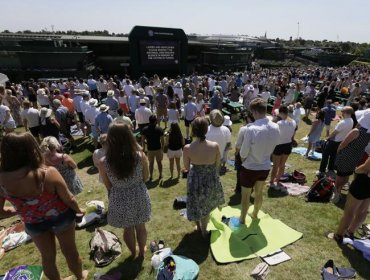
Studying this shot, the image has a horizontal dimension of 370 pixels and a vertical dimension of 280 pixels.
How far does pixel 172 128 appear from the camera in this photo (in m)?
6.39

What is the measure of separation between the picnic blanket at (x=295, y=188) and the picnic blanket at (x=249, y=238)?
1.33 meters

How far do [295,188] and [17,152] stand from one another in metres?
5.56

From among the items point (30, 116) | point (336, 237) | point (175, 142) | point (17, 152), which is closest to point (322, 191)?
point (336, 237)

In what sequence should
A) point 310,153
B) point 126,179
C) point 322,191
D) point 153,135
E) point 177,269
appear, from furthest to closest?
point 310,153, point 153,135, point 322,191, point 177,269, point 126,179

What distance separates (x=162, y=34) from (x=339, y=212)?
2258 cm

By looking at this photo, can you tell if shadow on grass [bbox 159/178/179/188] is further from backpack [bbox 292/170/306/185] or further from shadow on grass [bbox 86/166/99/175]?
backpack [bbox 292/170/306/185]

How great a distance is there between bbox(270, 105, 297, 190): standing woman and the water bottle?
1809 mm

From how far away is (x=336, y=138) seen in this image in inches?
238

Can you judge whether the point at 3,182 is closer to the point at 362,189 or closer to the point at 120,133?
the point at 120,133

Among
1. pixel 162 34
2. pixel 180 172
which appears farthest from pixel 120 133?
pixel 162 34

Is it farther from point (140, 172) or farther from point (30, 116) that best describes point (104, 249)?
point (30, 116)

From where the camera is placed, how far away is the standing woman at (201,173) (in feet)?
12.4

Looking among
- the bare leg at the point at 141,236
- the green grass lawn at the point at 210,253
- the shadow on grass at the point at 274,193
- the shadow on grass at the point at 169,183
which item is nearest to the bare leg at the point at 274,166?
the shadow on grass at the point at 274,193

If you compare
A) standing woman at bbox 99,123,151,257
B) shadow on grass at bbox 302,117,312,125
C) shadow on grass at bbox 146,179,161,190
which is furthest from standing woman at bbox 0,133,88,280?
shadow on grass at bbox 302,117,312,125
